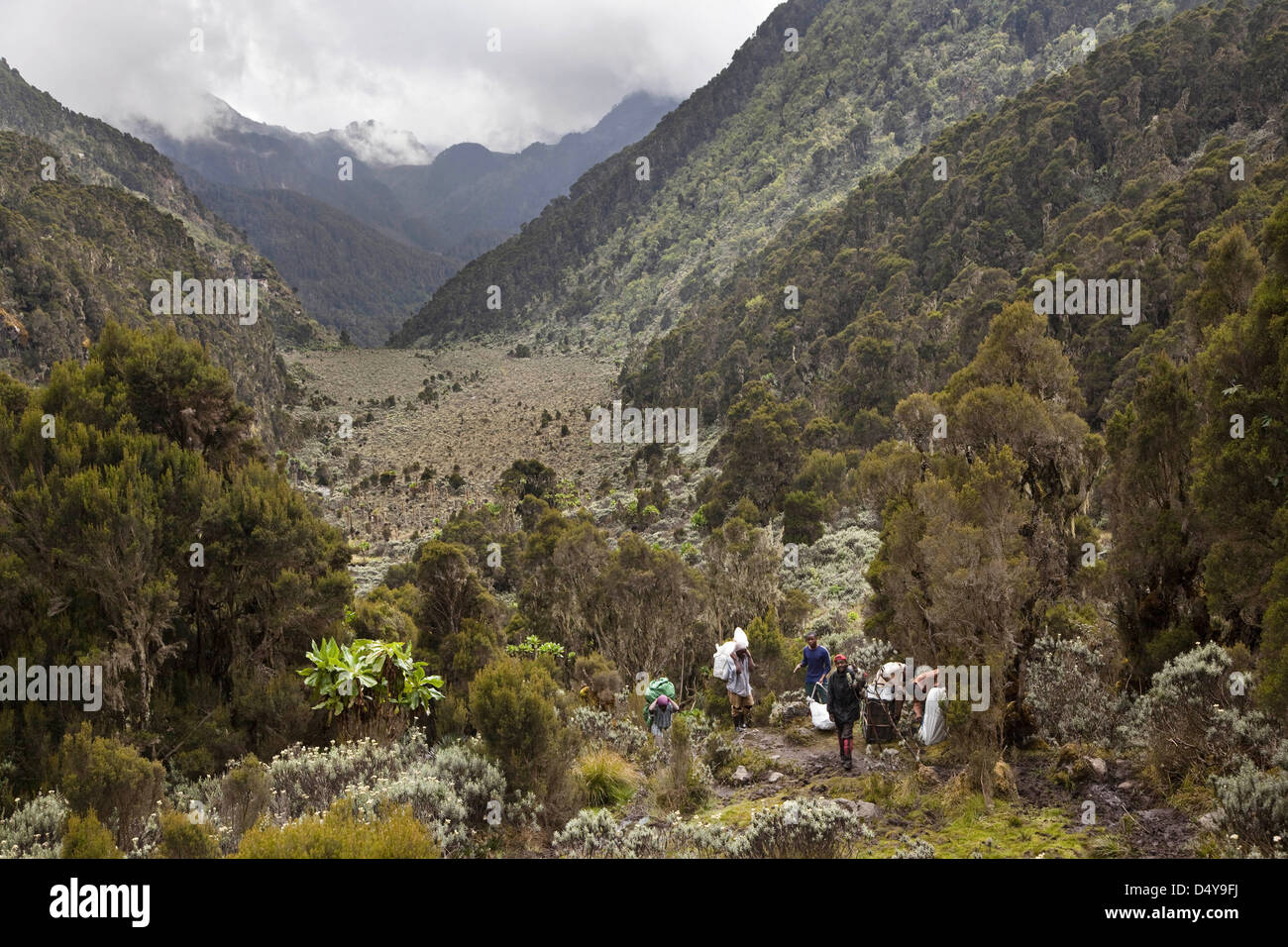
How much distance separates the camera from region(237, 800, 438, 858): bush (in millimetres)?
3840

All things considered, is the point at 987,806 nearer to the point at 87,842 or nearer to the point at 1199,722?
the point at 1199,722

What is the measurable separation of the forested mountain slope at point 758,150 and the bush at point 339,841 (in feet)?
258

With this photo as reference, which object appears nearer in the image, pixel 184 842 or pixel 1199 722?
pixel 184 842

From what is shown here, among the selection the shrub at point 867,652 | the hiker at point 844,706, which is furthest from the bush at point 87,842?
the shrub at point 867,652

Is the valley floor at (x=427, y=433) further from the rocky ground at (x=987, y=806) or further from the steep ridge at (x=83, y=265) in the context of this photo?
the rocky ground at (x=987, y=806)

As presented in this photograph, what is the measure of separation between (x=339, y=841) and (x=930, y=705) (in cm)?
543

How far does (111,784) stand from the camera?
18.6 feet

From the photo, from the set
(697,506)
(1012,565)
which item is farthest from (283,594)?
(697,506)

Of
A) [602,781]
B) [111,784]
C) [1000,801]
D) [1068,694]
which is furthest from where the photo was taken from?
[1068,694]

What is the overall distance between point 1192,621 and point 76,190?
239 feet

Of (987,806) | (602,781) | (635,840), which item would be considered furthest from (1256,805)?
(602,781)

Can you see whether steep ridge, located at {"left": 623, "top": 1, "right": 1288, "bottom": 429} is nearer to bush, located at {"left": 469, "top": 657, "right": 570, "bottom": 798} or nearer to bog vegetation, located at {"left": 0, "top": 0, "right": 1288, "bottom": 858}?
bog vegetation, located at {"left": 0, "top": 0, "right": 1288, "bottom": 858}

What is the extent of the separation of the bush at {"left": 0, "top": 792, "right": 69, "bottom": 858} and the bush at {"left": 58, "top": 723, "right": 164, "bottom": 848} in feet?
0.44

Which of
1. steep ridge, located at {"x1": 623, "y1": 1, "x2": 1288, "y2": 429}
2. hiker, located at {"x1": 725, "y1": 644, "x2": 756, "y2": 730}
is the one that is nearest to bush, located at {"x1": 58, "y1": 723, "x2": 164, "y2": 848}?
hiker, located at {"x1": 725, "y1": 644, "x2": 756, "y2": 730}
